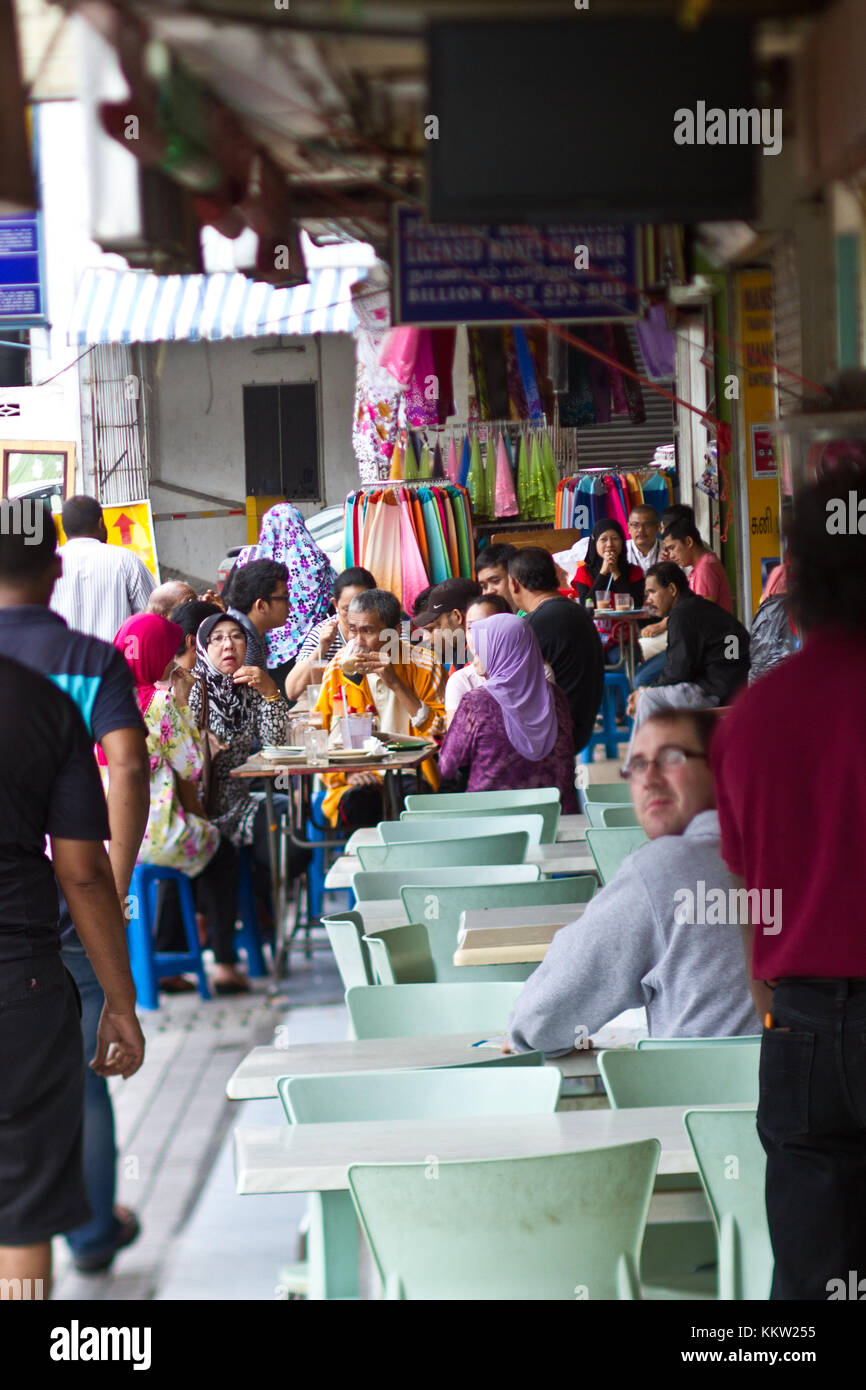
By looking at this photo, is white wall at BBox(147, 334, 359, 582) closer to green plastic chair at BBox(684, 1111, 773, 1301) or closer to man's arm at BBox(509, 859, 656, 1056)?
man's arm at BBox(509, 859, 656, 1056)

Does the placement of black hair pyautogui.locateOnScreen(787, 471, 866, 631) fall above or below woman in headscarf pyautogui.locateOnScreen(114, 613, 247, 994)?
above

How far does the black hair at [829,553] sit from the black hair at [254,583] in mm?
4056

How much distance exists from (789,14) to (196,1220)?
2.71 m

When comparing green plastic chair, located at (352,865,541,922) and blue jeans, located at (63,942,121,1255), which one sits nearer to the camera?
blue jeans, located at (63,942,121,1255)

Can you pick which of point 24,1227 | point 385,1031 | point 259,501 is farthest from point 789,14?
point 385,1031

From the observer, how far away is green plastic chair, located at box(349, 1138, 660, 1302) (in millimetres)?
2008

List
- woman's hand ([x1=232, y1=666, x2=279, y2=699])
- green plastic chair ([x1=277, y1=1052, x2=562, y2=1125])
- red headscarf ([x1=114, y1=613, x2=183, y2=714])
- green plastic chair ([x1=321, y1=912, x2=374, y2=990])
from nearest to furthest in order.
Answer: green plastic chair ([x1=277, y1=1052, x2=562, y2=1125]), red headscarf ([x1=114, y1=613, x2=183, y2=714]), green plastic chair ([x1=321, y1=912, x2=374, y2=990]), woman's hand ([x1=232, y1=666, x2=279, y2=699])

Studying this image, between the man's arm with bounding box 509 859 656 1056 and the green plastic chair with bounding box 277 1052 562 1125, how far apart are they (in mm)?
217

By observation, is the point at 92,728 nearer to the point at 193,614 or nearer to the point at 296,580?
the point at 193,614

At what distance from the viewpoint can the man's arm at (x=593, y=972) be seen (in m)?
2.67

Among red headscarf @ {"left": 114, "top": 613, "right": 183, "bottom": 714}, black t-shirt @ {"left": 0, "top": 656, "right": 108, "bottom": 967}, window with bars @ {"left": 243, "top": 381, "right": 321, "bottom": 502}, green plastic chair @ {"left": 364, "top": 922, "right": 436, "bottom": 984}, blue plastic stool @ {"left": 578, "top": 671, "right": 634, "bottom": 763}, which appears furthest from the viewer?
blue plastic stool @ {"left": 578, "top": 671, "right": 634, "bottom": 763}

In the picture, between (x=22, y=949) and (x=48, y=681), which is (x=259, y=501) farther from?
(x=22, y=949)

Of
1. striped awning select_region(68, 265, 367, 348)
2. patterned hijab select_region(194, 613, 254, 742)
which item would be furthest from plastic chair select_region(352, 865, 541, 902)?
striped awning select_region(68, 265, 367, 348)

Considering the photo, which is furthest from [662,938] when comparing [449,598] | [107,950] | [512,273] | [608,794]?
[449,598]
